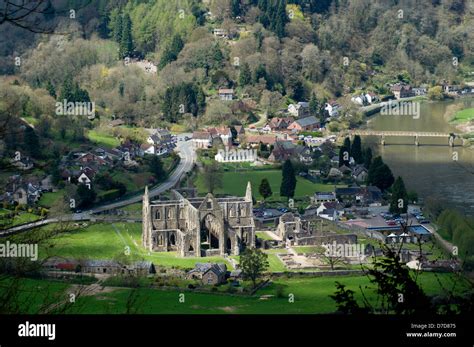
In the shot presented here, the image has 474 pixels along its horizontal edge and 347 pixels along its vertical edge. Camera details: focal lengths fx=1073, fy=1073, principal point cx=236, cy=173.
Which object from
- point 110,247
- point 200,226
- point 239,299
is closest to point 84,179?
point 110,247

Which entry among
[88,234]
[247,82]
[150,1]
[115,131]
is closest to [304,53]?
[247,82]

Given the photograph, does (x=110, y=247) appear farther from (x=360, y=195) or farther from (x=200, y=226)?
(x=360, y=195)

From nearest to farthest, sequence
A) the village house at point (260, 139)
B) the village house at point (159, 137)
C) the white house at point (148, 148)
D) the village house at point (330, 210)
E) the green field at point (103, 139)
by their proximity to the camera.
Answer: the village house at point (330, 210) → the white house at point (148, 148) → the green field at point (103, 139) → the village house at point (159, 137) → the village house at point (260, 139)

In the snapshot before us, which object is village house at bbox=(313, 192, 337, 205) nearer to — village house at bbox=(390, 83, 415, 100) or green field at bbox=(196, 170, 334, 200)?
green field at bbox=(196, 170, 334, 200)

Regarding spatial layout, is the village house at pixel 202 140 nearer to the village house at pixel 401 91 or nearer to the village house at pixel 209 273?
the village house at pixel 209 273

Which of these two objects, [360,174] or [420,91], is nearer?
[360,174]

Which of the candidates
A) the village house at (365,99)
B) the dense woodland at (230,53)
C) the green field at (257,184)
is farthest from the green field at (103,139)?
the village house at (365,99)
